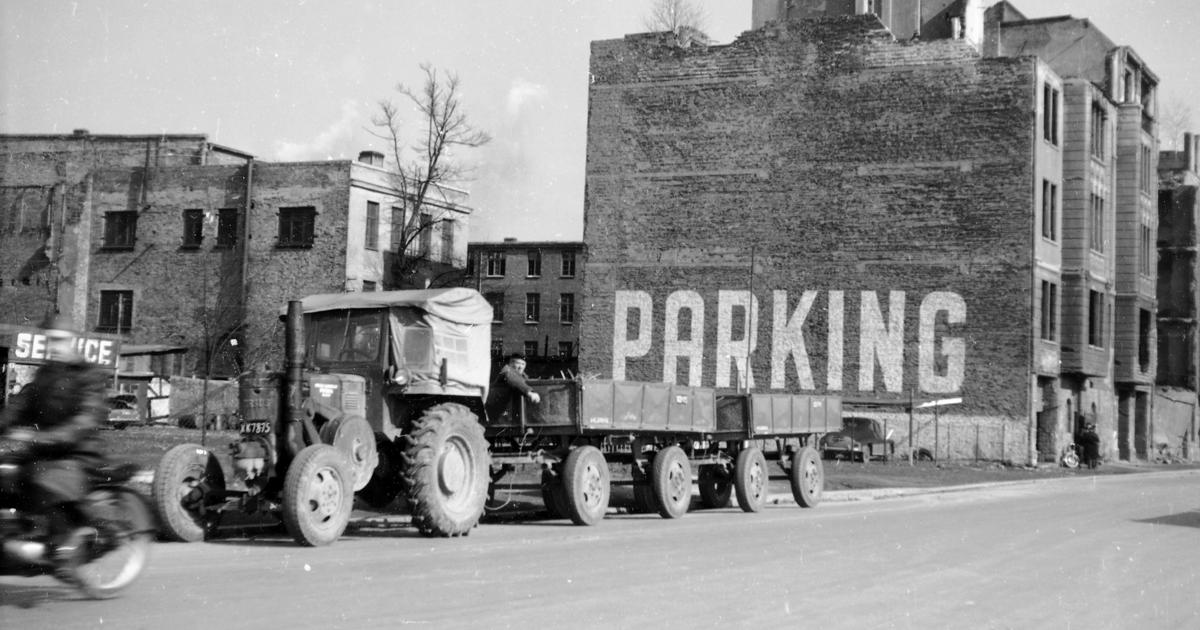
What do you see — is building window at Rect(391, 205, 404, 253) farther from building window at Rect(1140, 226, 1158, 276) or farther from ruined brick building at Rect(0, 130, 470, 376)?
building window at Rect(1140, 226, 1158, 276)

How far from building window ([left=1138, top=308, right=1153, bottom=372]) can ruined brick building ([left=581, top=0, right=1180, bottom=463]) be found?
795cm

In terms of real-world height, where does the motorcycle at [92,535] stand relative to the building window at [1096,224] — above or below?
below

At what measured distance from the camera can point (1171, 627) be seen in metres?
10.2

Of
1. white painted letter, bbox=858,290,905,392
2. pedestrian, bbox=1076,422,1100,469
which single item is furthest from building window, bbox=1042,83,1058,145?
pedestrian, bbox=1076,422,1100,469

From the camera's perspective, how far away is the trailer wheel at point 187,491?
47.5ft

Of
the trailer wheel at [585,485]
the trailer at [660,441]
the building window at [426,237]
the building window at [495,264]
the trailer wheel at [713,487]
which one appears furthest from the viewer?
the building window at [495,264]

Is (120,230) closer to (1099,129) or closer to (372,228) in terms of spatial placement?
(372,228)

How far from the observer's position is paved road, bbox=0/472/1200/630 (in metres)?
9.60

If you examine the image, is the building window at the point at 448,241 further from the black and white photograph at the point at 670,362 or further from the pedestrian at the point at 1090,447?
the pedestrian at the point at 1090,447

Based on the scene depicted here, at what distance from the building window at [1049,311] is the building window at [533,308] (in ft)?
126

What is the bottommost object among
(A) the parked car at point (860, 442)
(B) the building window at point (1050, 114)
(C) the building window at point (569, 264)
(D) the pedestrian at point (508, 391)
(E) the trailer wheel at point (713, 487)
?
(E) the trailer wheel at point (713, 487)

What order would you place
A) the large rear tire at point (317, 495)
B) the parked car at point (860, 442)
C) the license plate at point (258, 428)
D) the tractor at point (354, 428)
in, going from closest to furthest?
the large rear tire at point (317, 495), the tractor at point (354, 428), the license plate at point (258, 428), the parked car at point (860, 442)

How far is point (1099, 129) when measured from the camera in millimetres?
51781

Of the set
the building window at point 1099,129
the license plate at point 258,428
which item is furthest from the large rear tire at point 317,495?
the building window at point 1099,129
